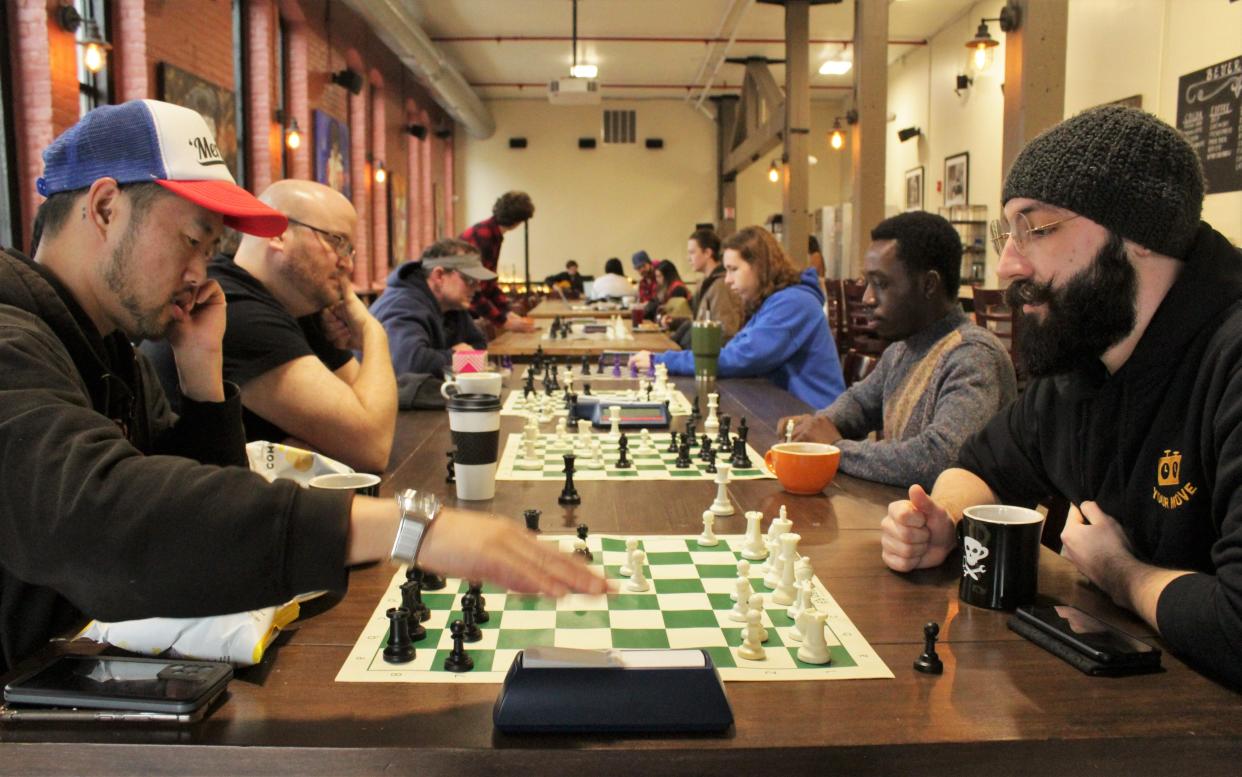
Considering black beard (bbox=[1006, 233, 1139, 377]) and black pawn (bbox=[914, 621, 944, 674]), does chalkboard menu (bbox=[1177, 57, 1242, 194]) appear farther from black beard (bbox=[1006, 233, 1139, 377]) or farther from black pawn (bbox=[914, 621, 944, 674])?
black pawn (bbox=[914, 621, 944, 674])

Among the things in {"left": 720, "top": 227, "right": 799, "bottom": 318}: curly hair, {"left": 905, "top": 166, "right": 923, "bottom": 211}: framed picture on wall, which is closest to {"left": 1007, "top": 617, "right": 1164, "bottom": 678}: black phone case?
{"left": 720, "top": 227, "right": 799, "bottom": 318}: curly hair

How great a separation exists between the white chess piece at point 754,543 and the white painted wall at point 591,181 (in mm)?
16534

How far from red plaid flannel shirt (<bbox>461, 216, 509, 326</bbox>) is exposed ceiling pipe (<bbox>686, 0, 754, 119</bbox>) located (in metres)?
4.93

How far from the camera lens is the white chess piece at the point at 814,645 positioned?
110cm

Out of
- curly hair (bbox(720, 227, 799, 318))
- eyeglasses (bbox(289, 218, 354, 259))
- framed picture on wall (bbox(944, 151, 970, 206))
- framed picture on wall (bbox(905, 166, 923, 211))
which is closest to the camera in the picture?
eyeglasses (bbox(289, 218, 354, 259))

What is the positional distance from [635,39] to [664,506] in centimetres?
1189

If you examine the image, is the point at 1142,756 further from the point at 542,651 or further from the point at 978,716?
the point at 542,651

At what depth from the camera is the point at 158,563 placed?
0.95 m

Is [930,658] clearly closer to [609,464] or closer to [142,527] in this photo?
[142,527]

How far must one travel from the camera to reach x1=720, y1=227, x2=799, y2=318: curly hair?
434 cm

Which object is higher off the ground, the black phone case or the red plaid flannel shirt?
the red plaid flannel shirt

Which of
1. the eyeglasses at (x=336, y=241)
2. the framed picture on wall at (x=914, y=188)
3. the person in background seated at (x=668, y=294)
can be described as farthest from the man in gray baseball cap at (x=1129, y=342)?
the framed picture on wall at (x=914, y=188)

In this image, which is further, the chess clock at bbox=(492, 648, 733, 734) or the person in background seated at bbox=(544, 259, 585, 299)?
the person in background seated at bbox=(544, 259, 585, 299)

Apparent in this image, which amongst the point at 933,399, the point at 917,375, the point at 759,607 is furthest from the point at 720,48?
the point at 759,607
